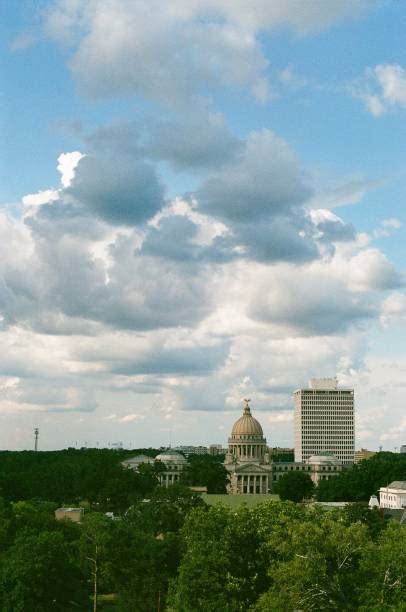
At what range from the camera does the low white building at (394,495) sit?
171 meters

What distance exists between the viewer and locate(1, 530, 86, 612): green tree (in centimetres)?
6856

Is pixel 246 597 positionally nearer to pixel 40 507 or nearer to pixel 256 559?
pixel 256 559

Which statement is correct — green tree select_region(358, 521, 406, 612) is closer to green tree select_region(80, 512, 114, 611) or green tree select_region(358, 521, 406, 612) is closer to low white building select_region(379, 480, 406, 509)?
green tree select_region(80, 512, 114, 611)

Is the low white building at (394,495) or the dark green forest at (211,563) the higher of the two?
the low white building at (394,495)

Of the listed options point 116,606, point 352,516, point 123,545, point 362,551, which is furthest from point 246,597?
point 352,516

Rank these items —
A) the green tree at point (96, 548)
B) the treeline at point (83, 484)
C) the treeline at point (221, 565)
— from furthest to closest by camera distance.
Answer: the treeline at point (83, 484) < the green tree at point (96, 548) < the treeline at point (221, 565)

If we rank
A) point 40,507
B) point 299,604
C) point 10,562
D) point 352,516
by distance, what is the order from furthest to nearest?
point 40,507 < point 352,516 < point 10,562 < point 299,604

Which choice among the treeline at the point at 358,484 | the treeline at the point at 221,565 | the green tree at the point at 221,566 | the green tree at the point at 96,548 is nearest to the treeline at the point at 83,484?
the treeline at the point at 358,484

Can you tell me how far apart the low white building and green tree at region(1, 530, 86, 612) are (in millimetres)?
107182

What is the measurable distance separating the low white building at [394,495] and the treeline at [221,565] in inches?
3814

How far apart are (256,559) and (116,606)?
2481cm

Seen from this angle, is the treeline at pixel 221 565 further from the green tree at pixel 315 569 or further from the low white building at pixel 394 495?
the low white building at pixel 394 495

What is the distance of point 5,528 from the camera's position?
8819cm

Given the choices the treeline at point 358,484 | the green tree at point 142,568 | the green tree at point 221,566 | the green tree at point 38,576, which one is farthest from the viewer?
the treeline at point 358,484
